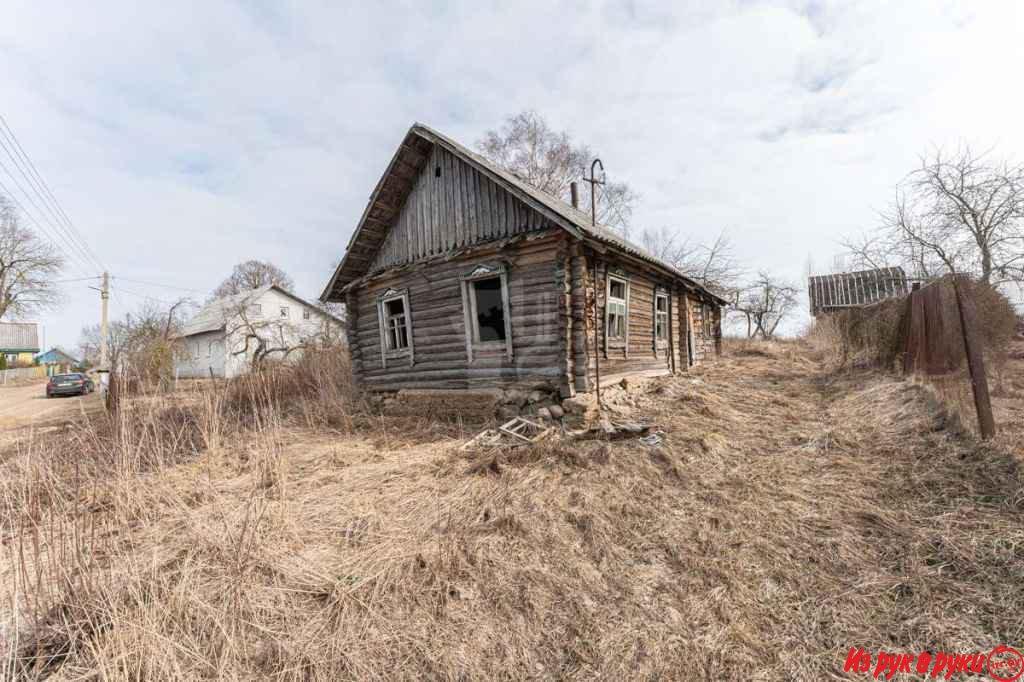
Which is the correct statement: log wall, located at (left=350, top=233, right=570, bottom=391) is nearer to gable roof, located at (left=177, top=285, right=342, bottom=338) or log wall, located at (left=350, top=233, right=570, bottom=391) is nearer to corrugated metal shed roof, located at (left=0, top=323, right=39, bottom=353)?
gable roof, located at (left=177, top=285, right=342, bottom=338)

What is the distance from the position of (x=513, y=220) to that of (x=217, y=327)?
91.1ft

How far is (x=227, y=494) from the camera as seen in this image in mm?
5102

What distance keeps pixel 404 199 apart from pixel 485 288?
11.6ft

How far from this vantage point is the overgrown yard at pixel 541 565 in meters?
2.47

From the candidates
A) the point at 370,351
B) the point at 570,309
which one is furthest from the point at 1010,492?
the point at 370,351

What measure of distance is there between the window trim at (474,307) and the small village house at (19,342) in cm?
6104

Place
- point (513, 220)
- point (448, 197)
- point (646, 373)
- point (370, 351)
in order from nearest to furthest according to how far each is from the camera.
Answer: point (513, 220), point (448, 197), point (646, 373), point (370, 351)

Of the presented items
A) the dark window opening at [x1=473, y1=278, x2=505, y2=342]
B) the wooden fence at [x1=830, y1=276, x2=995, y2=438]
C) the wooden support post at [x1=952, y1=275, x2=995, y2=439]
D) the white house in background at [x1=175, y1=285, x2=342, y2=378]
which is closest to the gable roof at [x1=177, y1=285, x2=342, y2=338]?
the white house in background at [x1=175, y1=285, x2=342, y2=378]

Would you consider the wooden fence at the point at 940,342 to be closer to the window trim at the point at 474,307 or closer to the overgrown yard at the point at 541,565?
the overgrown yard at the point at 541,565

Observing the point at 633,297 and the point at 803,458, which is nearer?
the point at 803,458

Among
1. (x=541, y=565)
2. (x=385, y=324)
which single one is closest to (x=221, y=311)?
(x=385, y=324)

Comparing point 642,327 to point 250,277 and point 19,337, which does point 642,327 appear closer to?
point 250,277

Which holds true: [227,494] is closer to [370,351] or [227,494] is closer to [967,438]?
[370,351]

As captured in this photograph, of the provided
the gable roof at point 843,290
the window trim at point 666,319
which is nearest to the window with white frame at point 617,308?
the window trim at point 666,319
